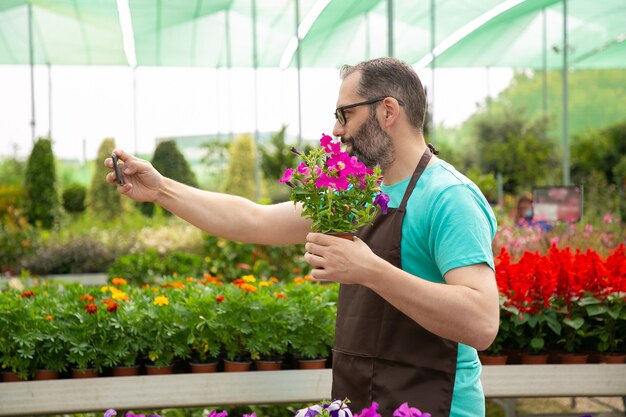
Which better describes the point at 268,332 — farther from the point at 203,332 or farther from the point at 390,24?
the point at 390,24

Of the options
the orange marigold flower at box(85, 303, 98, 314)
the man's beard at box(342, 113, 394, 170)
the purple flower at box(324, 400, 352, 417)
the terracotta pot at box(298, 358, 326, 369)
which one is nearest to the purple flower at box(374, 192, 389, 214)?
the man's beard at box(342, 113, 394, 170)

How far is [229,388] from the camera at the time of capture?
3266mm


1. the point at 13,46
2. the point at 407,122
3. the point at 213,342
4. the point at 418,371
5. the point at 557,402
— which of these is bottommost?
the point at 557,402

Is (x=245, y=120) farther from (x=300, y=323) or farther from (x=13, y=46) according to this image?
(x=300, y=323)

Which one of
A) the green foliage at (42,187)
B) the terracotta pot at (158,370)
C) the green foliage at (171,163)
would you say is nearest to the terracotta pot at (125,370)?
the terracotta pot at (158,370)

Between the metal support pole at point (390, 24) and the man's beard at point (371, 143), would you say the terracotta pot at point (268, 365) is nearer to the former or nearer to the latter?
the man's beard at point (371, 143)

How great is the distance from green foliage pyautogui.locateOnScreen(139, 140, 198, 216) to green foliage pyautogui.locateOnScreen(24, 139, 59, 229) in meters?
2.26

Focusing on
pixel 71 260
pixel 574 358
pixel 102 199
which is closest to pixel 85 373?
pixel 574 358

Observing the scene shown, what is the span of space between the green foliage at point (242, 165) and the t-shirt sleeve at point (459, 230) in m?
15.8

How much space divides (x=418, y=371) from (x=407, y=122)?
2.01ft

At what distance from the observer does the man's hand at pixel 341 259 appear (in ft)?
5.08

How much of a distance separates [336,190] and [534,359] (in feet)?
7.72

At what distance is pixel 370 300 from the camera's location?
184 cm

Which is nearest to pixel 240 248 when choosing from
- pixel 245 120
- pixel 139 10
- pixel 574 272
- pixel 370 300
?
pixel 574 272
